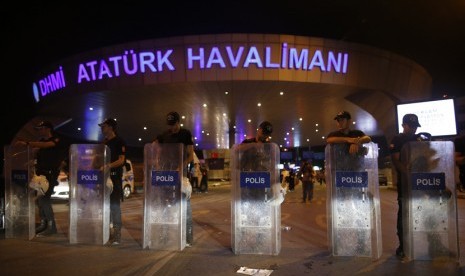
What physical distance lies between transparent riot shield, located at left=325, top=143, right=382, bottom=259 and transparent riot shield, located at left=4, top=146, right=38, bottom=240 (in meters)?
4.86

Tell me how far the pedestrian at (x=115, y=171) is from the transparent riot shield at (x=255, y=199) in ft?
6.27

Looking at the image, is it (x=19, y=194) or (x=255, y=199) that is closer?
(x=255, y=199)

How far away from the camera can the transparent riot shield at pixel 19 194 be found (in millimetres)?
7082

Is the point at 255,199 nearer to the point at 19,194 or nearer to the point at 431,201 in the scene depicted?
the point at 431,201

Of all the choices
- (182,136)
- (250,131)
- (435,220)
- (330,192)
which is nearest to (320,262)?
(330,192)

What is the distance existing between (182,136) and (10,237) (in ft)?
11.3

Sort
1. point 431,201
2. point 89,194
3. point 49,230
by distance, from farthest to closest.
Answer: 1. point 49,230
2. point 89,194
3. point 431,201

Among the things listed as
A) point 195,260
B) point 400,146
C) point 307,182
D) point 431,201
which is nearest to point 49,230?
point 195,260

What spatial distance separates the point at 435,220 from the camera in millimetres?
5484

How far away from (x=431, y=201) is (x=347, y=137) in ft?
4.37

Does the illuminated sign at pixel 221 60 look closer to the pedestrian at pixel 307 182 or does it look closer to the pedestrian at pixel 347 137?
the pedestrian at pixel 307 182

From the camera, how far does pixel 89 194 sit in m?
6.69

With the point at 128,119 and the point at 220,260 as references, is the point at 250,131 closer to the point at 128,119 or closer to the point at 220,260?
the point at 128,119

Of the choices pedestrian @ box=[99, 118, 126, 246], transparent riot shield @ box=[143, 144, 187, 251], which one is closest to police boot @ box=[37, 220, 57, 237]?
pedestrian @ box=[99, 118, 126, 246]
